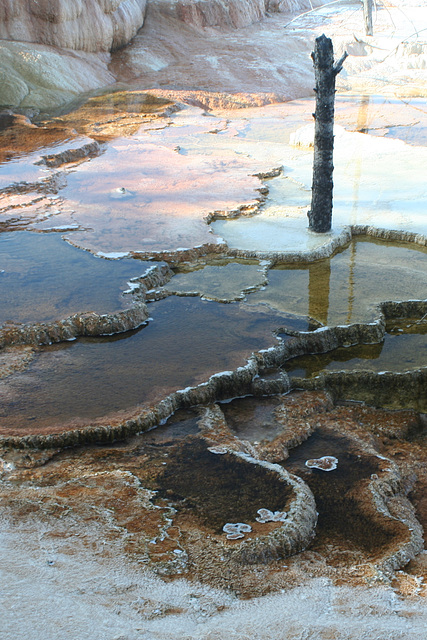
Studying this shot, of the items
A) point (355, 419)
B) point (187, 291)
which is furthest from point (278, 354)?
point (187, 291)

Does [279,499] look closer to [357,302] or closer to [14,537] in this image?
[14,537]

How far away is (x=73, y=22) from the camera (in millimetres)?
15469

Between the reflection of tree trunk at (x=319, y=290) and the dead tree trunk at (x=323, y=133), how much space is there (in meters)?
0.71

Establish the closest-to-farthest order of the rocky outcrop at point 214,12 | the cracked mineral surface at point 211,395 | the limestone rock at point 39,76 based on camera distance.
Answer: the cracked mineral surface at point 211,395 < the limestone rock at point 39,76 < the rocky outcrop at point 214,12

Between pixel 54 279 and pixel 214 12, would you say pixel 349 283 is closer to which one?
pixel 54 279

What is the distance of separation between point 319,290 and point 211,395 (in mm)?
1950

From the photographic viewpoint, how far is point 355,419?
4.30 meters

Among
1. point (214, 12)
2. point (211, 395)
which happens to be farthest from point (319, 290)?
point (214, 12)

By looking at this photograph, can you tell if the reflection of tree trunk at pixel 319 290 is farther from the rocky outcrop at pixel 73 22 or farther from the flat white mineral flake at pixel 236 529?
the rocky outcrop at pixel 73 22

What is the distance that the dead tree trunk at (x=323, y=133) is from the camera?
6.20m

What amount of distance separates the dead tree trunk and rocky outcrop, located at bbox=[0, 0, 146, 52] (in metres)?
11.0

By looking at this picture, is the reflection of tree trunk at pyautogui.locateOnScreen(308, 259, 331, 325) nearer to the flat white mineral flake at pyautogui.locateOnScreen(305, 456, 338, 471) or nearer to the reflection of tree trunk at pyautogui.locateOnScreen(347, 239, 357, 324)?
the reflection of tree trunk at pyautogui.locateOnScreen(347, 239, 357, 324)

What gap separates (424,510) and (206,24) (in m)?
20.2

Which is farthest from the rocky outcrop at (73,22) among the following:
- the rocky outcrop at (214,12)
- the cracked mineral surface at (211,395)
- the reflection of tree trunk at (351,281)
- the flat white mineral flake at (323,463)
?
the flat white mineral flake at (323,463)
